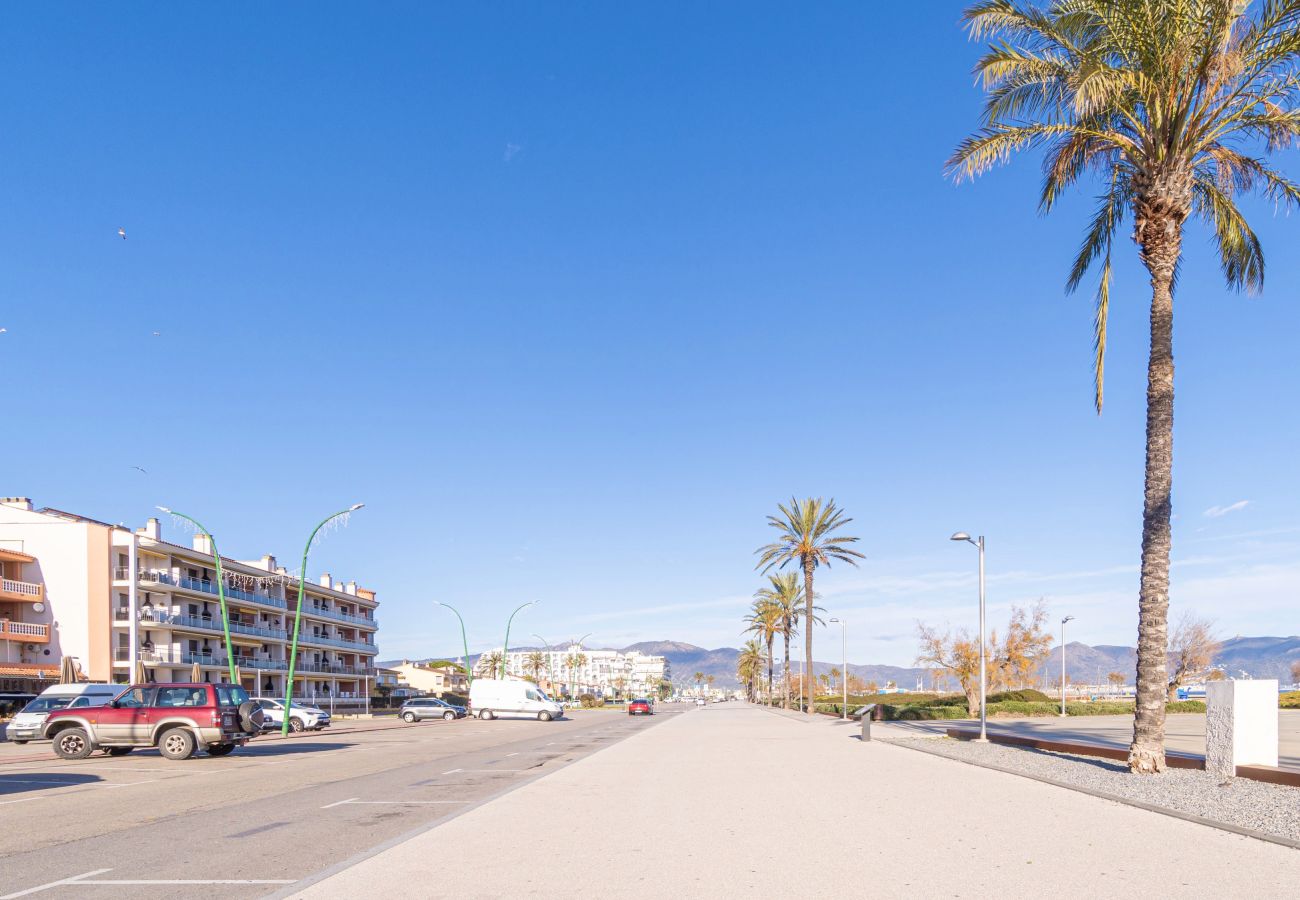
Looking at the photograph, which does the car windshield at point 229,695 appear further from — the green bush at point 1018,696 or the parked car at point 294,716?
the green bush at point 1018,696

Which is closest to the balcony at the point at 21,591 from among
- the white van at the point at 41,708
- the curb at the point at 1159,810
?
the white van at the point at 41,708

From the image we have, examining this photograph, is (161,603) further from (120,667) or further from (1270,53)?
(1270,53)

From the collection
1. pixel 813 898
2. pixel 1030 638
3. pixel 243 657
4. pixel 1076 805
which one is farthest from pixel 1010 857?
pixel 243 657

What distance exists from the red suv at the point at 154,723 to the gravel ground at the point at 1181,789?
57.1 feet

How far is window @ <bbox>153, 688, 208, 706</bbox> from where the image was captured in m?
25.5

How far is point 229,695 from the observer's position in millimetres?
26328

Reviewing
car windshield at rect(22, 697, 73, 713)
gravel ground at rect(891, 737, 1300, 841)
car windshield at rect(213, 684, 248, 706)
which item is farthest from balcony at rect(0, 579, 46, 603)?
gravel ground at rect(891, 737, 1300, 841)

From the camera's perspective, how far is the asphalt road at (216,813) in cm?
915

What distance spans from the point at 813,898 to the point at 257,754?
79.8 ft

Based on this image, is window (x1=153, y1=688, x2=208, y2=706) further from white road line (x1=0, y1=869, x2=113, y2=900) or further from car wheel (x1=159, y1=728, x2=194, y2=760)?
white road line (x1=0, y1=869, x2=113, y2=900)

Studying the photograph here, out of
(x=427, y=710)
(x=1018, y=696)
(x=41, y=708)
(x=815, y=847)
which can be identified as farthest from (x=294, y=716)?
(x=1018, y=696)

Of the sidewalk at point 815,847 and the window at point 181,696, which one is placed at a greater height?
the sidewalk at point 815,847

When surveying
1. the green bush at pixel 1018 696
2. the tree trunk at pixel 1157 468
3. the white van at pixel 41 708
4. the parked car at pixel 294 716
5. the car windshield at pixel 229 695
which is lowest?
the green bush at pixel 1018 696

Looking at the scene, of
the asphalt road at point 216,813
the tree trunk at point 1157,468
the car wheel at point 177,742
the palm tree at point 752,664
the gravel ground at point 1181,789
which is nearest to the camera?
the asphalt road at point 216,813
